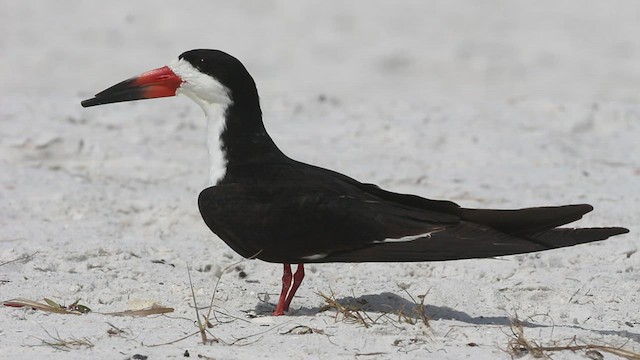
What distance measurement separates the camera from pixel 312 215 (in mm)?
4359

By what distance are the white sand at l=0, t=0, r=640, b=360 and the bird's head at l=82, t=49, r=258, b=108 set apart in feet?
2.62

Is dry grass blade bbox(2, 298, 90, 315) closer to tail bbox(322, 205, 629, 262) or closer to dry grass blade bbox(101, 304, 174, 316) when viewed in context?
dry grass blade bbox(101, 304, 174, 316)

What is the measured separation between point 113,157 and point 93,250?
1.94 meters

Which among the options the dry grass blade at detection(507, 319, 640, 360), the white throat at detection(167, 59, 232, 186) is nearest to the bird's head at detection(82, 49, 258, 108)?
the white throat at detection(167, 59, 232, 186)

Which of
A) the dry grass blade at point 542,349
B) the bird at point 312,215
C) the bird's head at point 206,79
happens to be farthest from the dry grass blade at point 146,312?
the dry grass blade at point 542,349

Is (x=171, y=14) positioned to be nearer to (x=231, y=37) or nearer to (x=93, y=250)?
(x=231, y=37)

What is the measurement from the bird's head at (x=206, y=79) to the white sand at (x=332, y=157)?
2.62 ft

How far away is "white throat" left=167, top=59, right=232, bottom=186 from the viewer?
187 inches

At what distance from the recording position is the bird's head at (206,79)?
4754 mm

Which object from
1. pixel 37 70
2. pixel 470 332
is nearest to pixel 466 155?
pixel 470 332

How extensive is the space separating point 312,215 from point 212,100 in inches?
30.3

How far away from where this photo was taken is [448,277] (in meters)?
5.14

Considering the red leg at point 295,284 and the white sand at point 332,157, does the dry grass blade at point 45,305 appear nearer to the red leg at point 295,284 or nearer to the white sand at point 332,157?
the white sand at point 332,157

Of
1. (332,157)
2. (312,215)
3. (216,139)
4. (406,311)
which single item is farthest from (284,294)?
(332,157)
